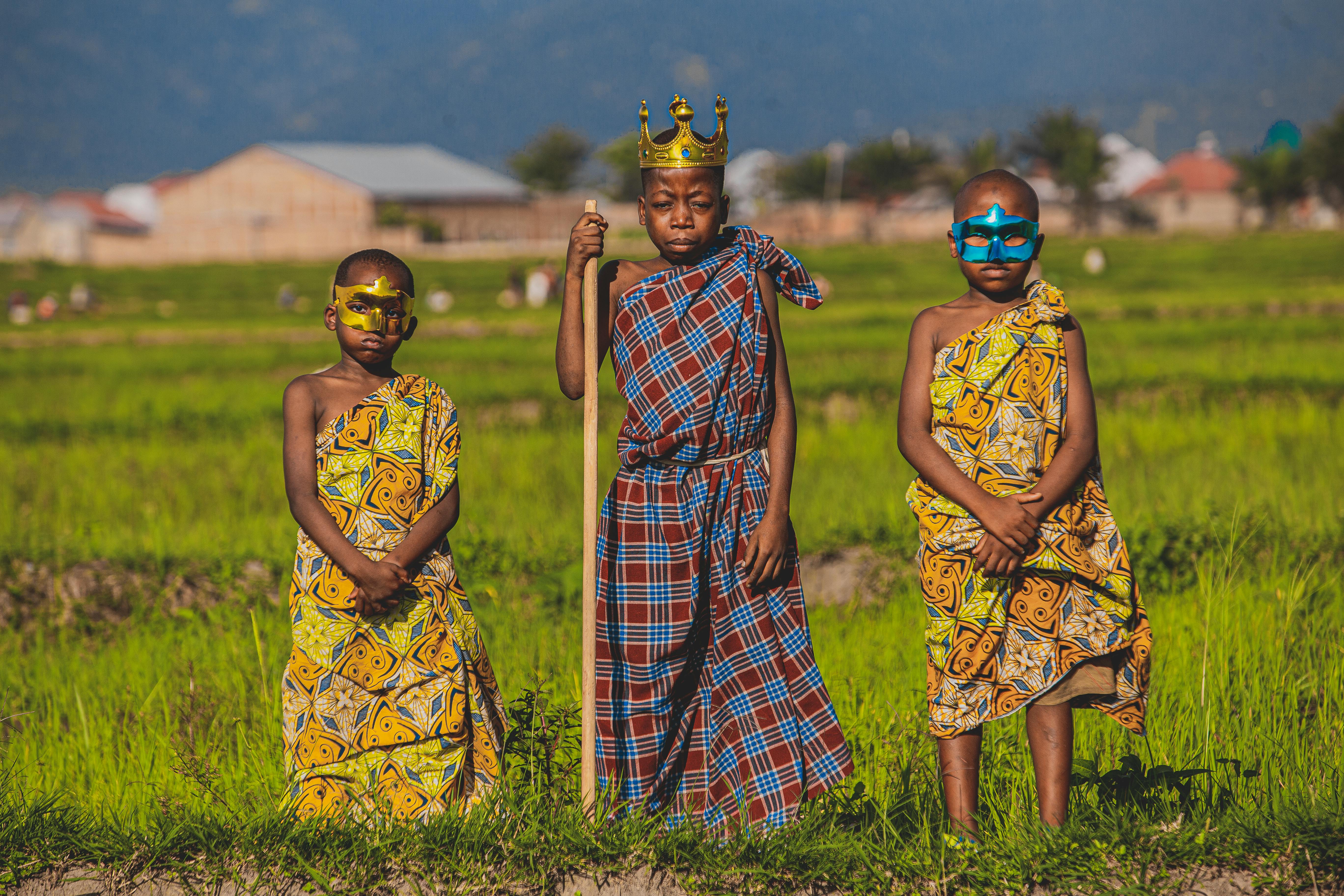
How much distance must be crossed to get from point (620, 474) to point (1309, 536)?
391 centimetres

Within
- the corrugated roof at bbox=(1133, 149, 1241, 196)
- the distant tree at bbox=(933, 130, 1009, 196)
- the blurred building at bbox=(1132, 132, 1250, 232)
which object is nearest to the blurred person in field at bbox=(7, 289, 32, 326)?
the distant tree at bbox=(933, 130, 1009, 196)

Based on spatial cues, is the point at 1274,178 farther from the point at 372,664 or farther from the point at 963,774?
the point at 372,664

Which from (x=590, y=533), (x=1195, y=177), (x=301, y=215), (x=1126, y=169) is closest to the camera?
(x=590, y=533)

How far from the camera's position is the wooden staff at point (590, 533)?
106 inches

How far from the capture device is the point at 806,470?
8.19 metres

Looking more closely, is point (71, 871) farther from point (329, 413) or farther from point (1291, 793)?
point (1291, 793)

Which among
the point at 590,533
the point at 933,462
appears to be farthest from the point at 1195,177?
the point at 590,533

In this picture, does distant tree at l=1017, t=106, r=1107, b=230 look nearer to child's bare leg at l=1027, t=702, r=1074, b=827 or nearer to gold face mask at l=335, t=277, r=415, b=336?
child's bare leg at l=1027, t=702, r=1074, b=827

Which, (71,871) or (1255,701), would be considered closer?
(71,871)

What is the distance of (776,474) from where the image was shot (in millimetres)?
2914

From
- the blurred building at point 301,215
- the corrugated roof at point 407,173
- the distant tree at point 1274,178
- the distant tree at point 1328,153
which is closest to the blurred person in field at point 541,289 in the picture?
the blurred building at point 301,215

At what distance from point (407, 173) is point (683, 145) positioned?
271 ft

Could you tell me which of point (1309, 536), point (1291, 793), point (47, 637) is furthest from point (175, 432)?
point (1291, 793)

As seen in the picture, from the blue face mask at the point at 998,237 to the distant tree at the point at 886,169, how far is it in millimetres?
83852
